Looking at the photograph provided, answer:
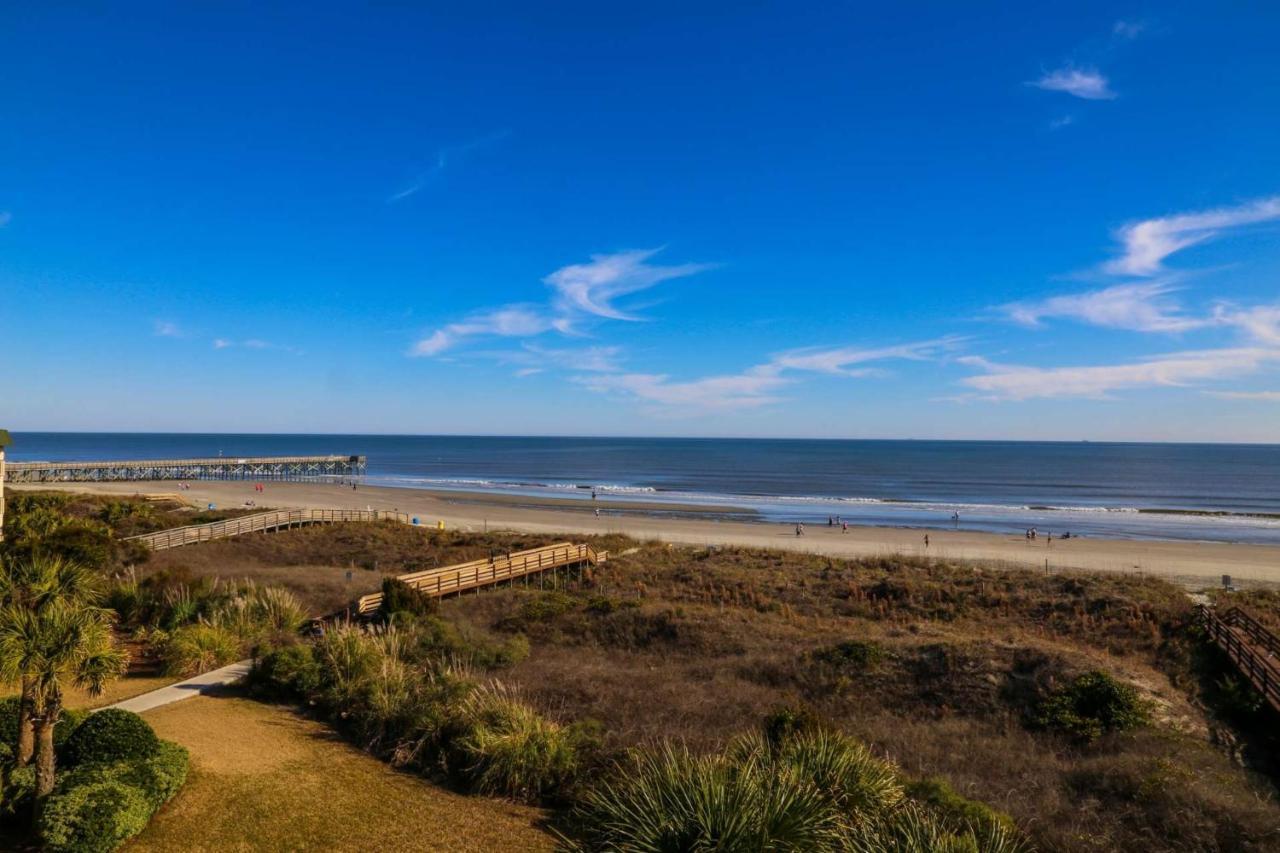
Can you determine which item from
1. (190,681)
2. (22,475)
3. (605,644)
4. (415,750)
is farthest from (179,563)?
(22,475)

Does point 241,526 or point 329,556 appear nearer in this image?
point 329,556

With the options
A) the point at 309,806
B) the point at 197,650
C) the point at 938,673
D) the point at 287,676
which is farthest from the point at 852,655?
the point at 197,650

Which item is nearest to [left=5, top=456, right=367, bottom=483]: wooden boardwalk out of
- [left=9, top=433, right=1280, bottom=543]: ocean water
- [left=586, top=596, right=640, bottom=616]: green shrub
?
[left=9, top=433, right=1280, bottom=543]: ocean water

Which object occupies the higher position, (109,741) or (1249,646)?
(109,741)

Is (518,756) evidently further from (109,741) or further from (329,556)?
(329,556)

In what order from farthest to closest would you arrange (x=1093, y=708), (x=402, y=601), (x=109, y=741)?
(x=402, y=601), (x=1093, y=708), (x=109, y=741)

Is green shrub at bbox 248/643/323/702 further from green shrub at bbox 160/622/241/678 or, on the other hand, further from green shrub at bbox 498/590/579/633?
green shrub at bbox 498/590/579/633
